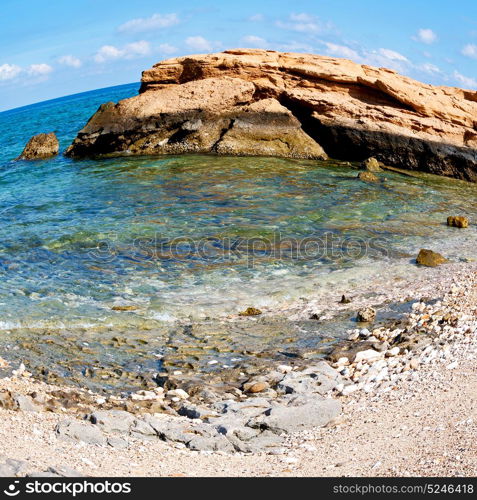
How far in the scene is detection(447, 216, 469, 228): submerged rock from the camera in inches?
569

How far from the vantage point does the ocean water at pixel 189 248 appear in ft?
29.6

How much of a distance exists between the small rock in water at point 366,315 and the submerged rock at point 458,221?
241 inches

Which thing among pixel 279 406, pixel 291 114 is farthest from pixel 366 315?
pixel 291 114

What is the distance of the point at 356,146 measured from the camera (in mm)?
21844

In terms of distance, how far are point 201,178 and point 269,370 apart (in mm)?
12564

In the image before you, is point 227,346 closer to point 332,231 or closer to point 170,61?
point 332,231

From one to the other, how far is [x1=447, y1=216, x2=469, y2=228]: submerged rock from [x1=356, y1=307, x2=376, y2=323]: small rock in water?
20.1 ft

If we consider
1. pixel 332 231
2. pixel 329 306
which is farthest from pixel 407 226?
pixel 329 306

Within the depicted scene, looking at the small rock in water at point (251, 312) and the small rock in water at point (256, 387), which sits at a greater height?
the small rock in water at point (251, 312)

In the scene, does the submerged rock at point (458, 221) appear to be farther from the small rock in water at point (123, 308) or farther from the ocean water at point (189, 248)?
the small rock in water at point (123, 308)

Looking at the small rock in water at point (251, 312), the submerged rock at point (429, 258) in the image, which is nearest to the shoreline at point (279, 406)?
the small rock in water at point (251, 312)

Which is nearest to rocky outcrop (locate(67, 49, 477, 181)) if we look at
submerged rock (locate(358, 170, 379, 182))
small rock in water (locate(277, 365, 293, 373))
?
submerged rock (locate(358, 170, 379, 182))

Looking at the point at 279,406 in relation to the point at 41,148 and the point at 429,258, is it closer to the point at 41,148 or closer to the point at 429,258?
the point at 429,258

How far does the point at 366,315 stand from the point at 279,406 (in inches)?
121
